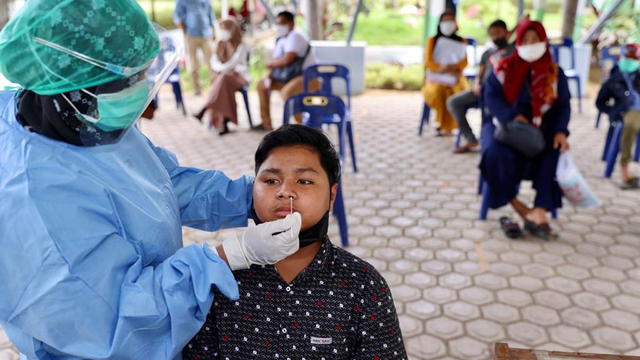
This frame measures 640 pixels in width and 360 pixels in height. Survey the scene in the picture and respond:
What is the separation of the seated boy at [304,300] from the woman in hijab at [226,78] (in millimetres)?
4692

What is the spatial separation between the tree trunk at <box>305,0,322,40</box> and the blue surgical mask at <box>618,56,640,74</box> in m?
4.50

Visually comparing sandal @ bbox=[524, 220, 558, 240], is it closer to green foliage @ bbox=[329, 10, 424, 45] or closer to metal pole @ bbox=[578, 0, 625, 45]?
metal pole @ bbox=[578, 0, 625, 45]

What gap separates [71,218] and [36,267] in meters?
0.11

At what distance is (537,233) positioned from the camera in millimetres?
3400

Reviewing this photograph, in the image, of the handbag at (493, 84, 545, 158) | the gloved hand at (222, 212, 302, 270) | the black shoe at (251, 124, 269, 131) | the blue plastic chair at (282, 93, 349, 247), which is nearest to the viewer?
the gloved hand at (222, 212, 302, 270)

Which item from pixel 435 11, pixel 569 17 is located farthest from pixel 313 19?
pixel 569 17

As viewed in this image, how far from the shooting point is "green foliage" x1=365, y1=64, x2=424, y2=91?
8.27 metres

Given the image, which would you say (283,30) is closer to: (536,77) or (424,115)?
(424,115)

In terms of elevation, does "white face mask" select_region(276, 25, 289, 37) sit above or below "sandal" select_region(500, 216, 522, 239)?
above

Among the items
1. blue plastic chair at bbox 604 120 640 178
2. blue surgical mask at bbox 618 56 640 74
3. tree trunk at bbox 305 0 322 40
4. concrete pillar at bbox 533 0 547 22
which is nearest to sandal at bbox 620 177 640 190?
blue plastic chair at bbox 604 120 640 178

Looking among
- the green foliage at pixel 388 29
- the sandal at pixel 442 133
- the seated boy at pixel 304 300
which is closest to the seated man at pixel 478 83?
the sandal at pixel 442 133

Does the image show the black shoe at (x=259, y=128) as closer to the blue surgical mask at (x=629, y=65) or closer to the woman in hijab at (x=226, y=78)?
the woman in hijab at (x=226, y=78)

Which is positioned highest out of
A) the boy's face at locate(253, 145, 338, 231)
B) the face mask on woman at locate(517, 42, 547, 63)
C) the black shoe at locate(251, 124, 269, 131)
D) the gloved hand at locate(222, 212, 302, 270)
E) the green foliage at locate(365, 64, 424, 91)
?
the face mask on woman at locate(517, 42, 547, 63)

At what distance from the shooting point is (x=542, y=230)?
11.1 feet
